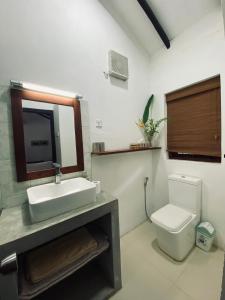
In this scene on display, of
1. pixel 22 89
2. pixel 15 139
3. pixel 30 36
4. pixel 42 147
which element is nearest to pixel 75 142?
pixel 42 147

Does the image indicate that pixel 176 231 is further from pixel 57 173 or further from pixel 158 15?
pixel 158 15

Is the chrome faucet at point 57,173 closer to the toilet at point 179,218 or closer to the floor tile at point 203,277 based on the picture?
the toilet at point 179,218

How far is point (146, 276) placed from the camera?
1399mm

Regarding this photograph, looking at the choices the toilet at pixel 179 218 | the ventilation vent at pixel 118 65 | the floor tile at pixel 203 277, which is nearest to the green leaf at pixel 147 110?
the ventilation vent at pixel 118 65

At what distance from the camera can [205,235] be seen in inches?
63.8

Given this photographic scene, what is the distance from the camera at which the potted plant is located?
2.09 metres

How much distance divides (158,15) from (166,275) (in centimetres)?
279

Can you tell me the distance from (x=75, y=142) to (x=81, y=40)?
1.05 m

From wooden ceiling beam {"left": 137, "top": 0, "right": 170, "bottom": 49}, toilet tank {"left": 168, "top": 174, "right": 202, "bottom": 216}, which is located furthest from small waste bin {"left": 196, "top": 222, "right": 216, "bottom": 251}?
wooden ceiling beam {"left": 137, "top": 0, "right": 170, "bottom": 49}

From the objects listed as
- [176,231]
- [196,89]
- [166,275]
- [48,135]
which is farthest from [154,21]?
[166,275]

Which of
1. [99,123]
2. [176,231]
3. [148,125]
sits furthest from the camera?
[148,125]

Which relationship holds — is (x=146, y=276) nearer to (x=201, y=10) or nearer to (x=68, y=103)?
(x=68, y=103)

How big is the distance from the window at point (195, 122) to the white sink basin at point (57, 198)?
1.35m

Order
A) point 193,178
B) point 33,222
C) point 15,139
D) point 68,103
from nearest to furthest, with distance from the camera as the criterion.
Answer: point 33,222, point 15,139, point 68,103, point 193,178
